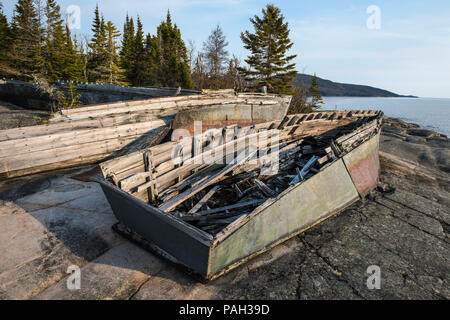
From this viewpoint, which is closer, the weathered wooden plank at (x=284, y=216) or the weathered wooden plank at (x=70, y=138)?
the weathered wooden plank at (x=284, y=216)

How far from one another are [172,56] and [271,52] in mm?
16923

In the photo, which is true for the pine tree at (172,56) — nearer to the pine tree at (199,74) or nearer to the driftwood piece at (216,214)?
the pine tree at (199,74)

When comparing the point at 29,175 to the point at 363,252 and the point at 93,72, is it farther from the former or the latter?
the point at 93,72

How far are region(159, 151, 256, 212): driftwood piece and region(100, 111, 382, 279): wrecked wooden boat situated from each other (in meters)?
0.02

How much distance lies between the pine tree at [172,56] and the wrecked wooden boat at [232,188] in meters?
32.2

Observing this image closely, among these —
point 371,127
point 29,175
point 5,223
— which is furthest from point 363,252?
point 29,175

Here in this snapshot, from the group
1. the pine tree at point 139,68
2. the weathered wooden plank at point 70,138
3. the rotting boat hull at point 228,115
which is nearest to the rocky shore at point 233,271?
the weathered wooden plank at point 70,138

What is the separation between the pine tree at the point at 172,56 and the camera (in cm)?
3724

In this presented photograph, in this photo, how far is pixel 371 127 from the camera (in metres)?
7.15

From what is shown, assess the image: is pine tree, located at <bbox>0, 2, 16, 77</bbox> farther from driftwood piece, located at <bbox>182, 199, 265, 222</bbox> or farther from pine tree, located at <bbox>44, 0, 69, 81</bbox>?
driftwood piece, located at <bbox>182, 199, 265, 222</bbox>

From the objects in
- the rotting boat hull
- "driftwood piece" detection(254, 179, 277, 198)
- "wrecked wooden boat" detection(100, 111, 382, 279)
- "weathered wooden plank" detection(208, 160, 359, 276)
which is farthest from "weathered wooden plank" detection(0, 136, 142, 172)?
"weathered wooden plank" detection(208, 160, 359, 276)

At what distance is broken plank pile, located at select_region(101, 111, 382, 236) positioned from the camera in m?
4.34

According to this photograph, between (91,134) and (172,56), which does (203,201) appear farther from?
(172,56)

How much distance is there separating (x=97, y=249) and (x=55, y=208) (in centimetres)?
199
